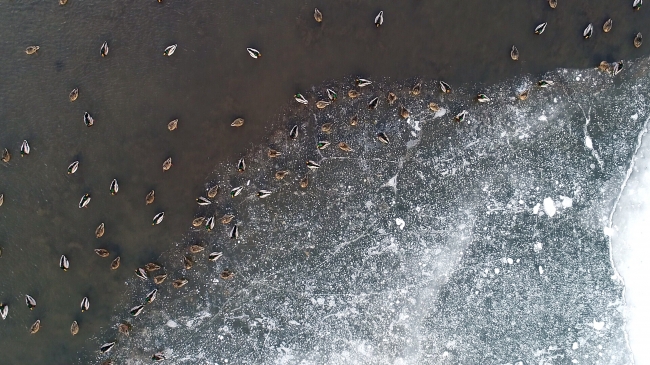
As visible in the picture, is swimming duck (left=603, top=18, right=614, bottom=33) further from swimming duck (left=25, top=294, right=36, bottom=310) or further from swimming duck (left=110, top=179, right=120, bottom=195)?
swimming duck (left=25, top=294, right=36, bottom=310)

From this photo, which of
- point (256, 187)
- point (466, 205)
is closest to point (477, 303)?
point (466, 205)

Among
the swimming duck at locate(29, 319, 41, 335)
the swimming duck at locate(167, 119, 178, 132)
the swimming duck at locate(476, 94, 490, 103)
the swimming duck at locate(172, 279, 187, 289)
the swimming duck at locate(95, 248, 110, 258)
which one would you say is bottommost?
the swimming duck at locate(29, 319, 41, 335)

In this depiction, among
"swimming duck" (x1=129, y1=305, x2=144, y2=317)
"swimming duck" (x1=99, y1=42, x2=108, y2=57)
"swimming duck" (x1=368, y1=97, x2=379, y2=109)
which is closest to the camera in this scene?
"swimming duck" (x1=99, y1=42, x2=108, y2=57)

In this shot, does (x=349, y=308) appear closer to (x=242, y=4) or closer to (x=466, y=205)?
(x=466, y=205)

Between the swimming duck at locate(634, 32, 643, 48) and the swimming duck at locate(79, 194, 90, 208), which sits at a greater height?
the swimming duck at locate(634, 32, 643, 48)

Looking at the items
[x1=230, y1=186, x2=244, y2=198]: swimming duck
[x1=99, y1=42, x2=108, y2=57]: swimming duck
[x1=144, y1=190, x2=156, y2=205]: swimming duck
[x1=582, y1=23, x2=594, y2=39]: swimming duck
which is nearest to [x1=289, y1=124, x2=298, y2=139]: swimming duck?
[x1=230, y1=186, x2=244, y2=198]: swimming duck

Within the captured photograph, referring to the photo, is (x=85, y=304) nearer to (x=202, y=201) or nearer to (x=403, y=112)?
(x=202, y=201)

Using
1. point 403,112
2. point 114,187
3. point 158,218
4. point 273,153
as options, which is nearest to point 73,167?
point 114,187
